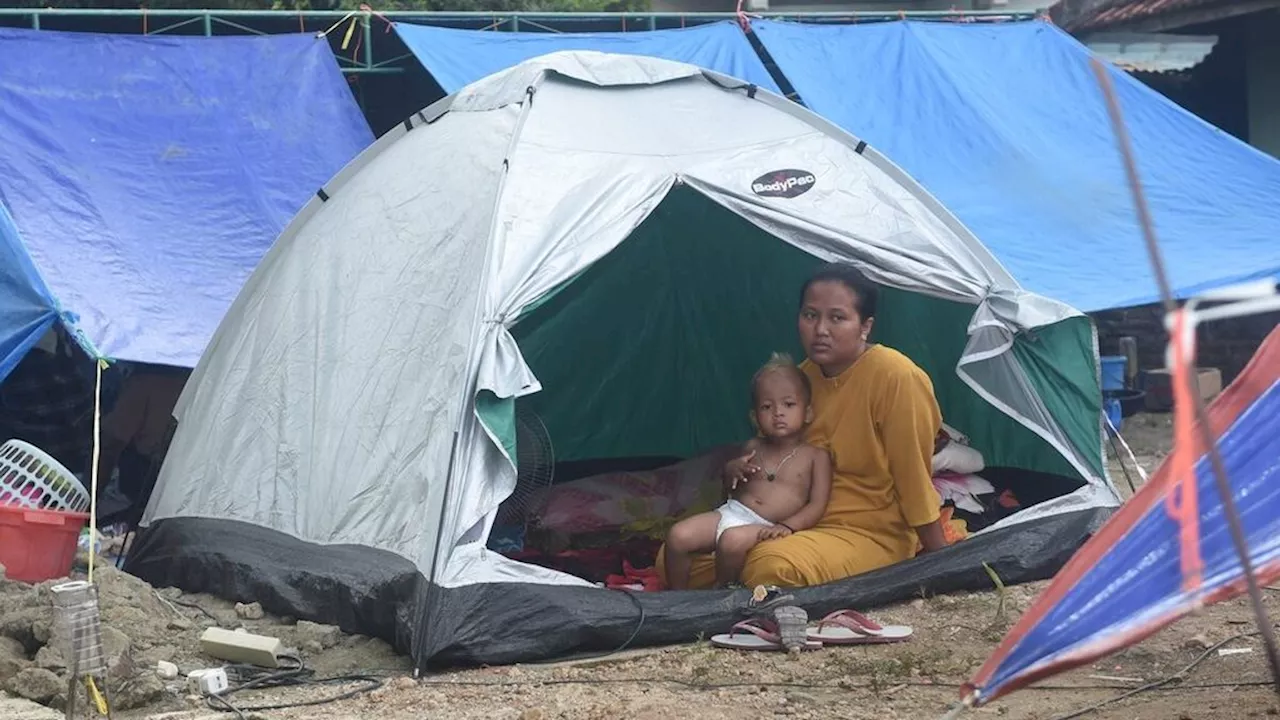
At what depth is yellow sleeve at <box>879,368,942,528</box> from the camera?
505cm

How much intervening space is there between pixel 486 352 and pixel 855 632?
4.45 ft

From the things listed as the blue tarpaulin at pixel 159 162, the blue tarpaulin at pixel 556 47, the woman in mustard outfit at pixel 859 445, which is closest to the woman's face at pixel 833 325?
the woman in mustard outfit at pixel 859 445

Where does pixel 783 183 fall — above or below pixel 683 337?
above

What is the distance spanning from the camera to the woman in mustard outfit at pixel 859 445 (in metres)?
5.05

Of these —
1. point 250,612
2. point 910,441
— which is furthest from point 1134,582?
point 250,612

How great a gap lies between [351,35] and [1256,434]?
649 cm

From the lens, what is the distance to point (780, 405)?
5.22 m

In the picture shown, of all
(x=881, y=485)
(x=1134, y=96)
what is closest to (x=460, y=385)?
(x=881, y=485)

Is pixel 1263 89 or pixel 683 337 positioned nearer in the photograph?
pixel 683 337

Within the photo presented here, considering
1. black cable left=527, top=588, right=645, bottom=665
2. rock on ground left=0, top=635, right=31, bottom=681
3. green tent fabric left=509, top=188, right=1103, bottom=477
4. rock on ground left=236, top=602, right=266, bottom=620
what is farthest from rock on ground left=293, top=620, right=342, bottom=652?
green tent fabric left=509, top=188, right=1103, bottom=477

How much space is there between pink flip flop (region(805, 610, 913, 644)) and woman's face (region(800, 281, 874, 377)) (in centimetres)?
90

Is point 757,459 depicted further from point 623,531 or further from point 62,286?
point 62,286

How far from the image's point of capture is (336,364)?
5.33m

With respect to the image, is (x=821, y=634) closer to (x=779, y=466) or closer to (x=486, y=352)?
(x=779, y=466)
